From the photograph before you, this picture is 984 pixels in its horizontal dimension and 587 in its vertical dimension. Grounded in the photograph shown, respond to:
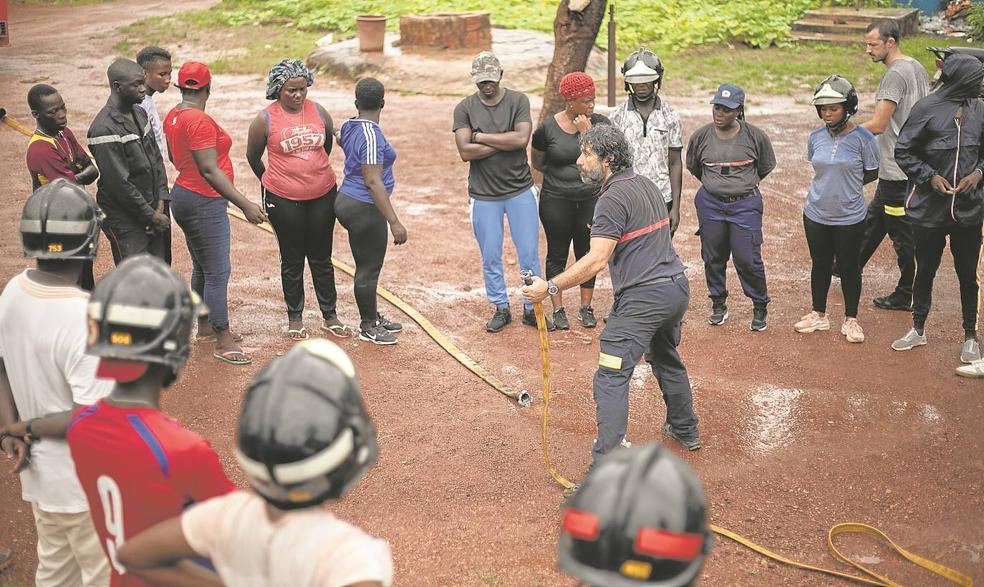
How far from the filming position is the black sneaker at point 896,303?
8.20 m

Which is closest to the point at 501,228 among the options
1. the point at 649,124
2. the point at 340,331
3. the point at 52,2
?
the point at 649,124

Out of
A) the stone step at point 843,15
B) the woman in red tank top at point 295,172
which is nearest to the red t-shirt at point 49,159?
the woman in red tank top at point 295,172

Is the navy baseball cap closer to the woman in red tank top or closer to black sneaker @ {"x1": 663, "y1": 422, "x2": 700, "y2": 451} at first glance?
black sneaker @ {"x1": 663, "y1": 422, "x2": 700, "y2": 451}

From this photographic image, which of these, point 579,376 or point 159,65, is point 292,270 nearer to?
point 159,65

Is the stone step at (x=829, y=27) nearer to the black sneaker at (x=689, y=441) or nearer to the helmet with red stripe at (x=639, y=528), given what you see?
the black sneaker at (x=689, y=441)

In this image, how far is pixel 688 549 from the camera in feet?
6.72

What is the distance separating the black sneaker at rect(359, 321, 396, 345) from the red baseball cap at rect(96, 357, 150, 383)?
193 inches

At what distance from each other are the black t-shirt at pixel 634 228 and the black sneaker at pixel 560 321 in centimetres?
236

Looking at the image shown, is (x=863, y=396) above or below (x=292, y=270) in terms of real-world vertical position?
below

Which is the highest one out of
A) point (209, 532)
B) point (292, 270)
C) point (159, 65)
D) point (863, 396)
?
point (159, 65)

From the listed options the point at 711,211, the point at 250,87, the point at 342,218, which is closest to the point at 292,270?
the point at 342,218

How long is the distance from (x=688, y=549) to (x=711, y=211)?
593 cm

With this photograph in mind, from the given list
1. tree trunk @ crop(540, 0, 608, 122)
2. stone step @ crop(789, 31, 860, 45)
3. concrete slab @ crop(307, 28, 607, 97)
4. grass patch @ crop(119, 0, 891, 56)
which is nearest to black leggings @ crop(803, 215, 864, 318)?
tree trunk @ crop(540, 0, 608, 122)

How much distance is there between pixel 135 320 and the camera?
2596mm
